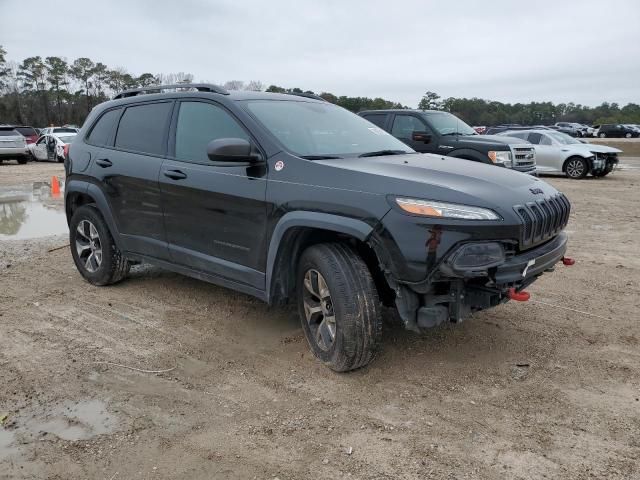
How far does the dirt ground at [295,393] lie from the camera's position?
2.83 meters

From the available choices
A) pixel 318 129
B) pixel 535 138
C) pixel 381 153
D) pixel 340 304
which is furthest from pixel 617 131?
pixel 340 304

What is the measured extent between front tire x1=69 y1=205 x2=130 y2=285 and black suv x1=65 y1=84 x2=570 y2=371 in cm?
Answer: 18

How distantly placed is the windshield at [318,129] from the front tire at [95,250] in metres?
2.16

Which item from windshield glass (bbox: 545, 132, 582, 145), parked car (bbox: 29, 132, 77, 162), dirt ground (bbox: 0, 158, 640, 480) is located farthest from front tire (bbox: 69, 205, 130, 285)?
parked car (bbox: 29, 132, 77, 162)

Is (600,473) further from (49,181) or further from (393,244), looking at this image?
(49,181)

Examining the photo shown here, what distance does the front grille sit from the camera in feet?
11.1

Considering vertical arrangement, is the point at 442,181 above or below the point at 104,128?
below

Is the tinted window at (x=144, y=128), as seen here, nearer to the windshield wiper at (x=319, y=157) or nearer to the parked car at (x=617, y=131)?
the windshield wiper at (x=319, y=157)

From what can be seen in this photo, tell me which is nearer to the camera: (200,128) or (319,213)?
(319,213)

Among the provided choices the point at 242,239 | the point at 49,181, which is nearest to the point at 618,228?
the point at 242,239

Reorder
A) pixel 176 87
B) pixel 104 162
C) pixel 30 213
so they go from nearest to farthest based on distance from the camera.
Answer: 1. pixel 176 87
2. pixel 104 162
3. pixel 30 213

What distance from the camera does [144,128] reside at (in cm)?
507

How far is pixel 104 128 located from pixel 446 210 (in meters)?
3.78

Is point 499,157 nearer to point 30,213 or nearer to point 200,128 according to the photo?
point 200,128
